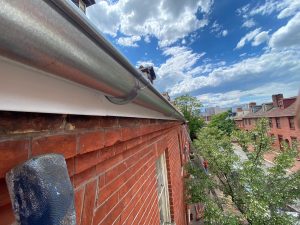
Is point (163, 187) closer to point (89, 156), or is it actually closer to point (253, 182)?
point (89, 156)

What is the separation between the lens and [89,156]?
1.07 m

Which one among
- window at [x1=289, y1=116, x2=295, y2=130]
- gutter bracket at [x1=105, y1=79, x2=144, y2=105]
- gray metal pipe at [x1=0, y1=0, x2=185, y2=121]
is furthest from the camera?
window at [x1=289, y1=116, x2=295, y2=130]

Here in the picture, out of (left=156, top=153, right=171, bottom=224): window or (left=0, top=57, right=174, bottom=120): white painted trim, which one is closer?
(left=0, top=57, right=174, bottom=120): white painted trim

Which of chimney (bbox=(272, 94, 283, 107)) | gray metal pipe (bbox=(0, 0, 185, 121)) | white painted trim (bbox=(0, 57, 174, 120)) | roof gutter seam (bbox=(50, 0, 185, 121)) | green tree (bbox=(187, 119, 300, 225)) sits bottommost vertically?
green tree (bbox=(187, 119, 300, 225))

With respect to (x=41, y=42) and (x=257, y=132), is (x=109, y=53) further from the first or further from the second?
(x=257, y=132)

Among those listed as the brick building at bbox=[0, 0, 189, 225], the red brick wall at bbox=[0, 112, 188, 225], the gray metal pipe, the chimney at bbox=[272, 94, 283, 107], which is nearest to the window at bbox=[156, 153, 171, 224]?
the red brick wall at bbox=[0, 112, 188, 225]

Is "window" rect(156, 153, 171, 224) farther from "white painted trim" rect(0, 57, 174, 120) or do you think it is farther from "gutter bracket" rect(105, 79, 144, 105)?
"white painted trim" rect(0, 57, 174, 120)

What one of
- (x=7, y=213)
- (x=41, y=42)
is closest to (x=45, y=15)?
(x=41, y=42)

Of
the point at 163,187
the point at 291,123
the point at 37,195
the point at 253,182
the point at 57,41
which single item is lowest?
the point at 253,182

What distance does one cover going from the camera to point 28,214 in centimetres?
50

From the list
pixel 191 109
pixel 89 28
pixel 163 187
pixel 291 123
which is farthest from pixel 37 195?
pixel 291 123

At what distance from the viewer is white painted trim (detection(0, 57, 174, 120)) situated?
56 cm

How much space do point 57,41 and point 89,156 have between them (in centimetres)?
68

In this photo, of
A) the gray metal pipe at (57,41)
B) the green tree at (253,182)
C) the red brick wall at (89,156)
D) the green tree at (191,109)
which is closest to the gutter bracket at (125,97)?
the red brick wall at (89,156)
